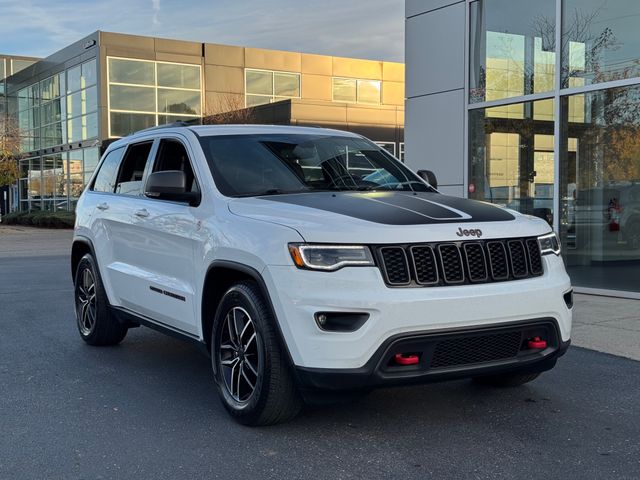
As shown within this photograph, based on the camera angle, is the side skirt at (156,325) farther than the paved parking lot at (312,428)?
Yes

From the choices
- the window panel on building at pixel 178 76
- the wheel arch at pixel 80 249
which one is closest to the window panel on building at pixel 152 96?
the window panel on building at pixel 178 76

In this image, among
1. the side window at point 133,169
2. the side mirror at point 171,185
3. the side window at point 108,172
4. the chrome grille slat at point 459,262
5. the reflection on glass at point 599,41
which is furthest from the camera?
the reflection on glass at point 599,41

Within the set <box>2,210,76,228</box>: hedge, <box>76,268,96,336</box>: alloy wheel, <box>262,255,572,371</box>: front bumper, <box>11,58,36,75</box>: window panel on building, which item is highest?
<box>11,58,36,75</box>: window panel on building

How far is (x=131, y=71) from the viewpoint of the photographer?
3266cm

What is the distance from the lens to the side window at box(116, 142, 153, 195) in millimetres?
6086

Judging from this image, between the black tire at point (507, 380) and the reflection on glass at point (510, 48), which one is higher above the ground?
the reflection on glass at point (510, 48)

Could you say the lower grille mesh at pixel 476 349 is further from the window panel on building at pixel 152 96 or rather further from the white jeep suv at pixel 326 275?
the window panel on building at pixel 152 96

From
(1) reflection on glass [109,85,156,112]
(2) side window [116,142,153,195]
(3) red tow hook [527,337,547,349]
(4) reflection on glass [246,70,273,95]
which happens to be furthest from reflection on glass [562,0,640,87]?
(4) reflection on glass [246,70,273,95]

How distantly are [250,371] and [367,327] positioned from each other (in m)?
1.00

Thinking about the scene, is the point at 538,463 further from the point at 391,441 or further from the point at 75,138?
the point at 75,138

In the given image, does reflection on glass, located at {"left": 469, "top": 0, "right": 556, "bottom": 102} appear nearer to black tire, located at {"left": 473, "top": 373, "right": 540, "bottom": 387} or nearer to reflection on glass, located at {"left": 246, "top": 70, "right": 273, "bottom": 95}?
black tire, located at {"left": 473, "top": 373, "right": 540, "bottom": 387}

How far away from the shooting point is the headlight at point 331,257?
3826 millimetres

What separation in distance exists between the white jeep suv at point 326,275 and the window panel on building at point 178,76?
1142 inches

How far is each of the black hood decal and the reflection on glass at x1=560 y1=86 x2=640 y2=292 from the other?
20.3ft
